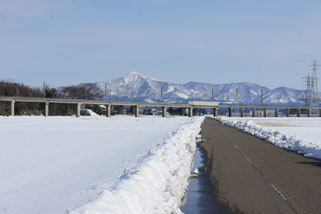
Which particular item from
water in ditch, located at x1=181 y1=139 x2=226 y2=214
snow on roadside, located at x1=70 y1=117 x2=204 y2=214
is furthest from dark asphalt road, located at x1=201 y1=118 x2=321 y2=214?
snow on roadside, located at x1=70 y1=117 x2=204 y2=214

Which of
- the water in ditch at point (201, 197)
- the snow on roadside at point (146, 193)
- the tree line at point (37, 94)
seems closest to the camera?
the snow on roadside at point (146, 193)

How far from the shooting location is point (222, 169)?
1429 centimetres

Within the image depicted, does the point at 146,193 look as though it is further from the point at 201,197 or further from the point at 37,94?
the point at 37,94

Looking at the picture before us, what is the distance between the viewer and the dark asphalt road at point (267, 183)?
8680 millimetres

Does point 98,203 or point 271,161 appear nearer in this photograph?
point 98,203

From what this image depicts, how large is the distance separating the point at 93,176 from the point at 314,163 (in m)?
9.49

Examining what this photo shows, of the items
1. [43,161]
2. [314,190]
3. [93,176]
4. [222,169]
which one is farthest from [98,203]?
[43,161]

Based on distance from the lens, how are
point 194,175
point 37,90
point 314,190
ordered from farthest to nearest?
point 37,90, point 194,175, point 314,190

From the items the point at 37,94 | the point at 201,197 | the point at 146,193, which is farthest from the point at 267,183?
the point at 37,94

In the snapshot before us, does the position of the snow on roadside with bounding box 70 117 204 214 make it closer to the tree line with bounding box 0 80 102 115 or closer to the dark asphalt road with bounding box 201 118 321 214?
the dark asphalt road with bounding box 201 118 321 214

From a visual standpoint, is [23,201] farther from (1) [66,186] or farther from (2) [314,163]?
(2) [314,163]

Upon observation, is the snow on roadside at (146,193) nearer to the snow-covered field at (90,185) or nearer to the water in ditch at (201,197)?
the snow-covered field at (90,185)

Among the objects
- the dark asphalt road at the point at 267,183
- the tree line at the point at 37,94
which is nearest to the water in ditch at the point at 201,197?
the dark asphalt road at the point at 267,183

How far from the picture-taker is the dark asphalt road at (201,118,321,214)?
342 inches
